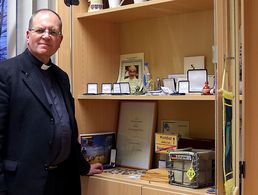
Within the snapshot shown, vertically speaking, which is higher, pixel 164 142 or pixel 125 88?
pixel 125 88

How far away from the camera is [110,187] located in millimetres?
2297

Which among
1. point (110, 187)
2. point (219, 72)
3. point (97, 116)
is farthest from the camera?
point (97, 116)

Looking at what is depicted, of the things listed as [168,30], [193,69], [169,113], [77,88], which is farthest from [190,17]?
[77,88]

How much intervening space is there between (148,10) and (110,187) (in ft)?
3.29

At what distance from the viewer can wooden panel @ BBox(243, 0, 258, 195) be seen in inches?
82.5

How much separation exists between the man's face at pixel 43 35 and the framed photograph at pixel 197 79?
72cm

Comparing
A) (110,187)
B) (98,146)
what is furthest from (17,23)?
(110,187)

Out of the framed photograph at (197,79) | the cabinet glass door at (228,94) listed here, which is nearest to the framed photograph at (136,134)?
the framed photograph at (197,79)

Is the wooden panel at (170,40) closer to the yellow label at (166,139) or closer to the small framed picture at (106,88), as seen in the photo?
the small framed picture at (106,88)

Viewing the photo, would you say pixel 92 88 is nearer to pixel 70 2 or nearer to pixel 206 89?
pixel 70 2

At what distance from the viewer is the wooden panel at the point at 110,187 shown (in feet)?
7.18

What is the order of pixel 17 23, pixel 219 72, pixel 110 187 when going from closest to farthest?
pixel 219 72 < pixel 110 187 < pixel 17 23

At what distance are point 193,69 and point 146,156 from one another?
61 cm

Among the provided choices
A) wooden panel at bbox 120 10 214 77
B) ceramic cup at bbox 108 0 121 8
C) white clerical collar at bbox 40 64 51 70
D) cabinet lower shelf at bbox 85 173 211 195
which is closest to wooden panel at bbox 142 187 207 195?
cabinet lower shelf at bbox 85 173 211 195
